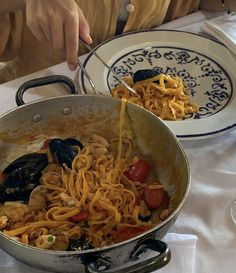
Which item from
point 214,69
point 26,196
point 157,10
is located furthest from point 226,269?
point 157,10

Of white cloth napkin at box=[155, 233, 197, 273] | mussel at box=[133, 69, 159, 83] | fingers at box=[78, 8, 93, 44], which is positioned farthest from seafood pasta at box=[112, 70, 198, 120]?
white cloth napkin at box=[155, 233, 197, 273]

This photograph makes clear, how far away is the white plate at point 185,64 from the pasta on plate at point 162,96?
0.02 metres

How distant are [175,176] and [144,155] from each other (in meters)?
0.08

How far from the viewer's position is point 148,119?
28.0 inches

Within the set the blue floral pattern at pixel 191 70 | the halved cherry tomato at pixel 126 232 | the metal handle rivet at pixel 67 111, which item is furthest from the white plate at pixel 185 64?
the halved cherry tomato at pixel 126 232

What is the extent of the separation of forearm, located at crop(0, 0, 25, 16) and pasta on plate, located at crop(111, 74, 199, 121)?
22cm

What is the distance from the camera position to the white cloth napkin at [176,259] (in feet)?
2.06

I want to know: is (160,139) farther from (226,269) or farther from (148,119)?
(226,269)

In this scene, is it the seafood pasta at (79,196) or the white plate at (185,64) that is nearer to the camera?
the seafood pasta at (79,196)

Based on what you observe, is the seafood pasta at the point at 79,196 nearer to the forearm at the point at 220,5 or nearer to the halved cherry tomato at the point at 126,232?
the halved cherry tomato at the point at 126,232

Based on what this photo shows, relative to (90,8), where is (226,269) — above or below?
below

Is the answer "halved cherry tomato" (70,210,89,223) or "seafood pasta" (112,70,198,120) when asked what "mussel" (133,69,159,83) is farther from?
"halved cherry tomato" (70,210,89,223)

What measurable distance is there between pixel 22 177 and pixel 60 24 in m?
0.23

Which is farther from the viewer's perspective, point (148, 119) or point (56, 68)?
point (56, 68)
